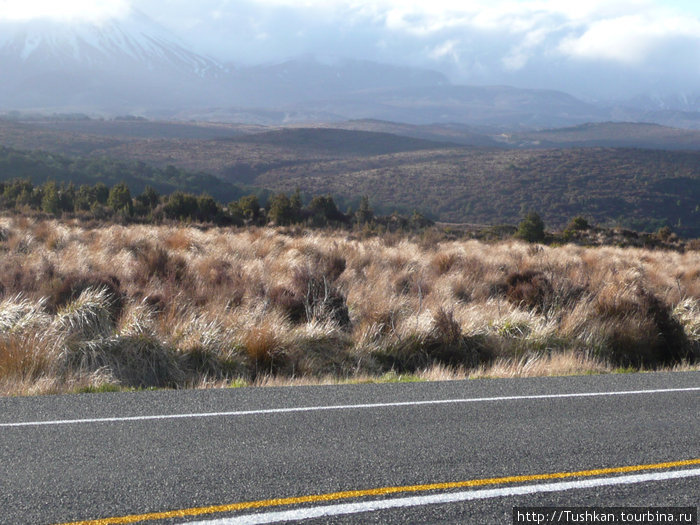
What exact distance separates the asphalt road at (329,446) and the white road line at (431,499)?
52mm

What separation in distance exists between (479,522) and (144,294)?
750 cm

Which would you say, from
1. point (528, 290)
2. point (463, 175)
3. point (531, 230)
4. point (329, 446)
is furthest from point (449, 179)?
point (329, 446)

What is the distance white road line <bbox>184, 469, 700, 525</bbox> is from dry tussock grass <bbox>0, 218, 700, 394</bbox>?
3.90 m

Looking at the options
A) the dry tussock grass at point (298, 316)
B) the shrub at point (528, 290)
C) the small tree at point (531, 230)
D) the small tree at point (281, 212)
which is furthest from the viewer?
the small tree at point (531, 230)

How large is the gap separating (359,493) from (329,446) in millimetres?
923

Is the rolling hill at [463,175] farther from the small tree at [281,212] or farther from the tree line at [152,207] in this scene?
the small tree at [281,212]

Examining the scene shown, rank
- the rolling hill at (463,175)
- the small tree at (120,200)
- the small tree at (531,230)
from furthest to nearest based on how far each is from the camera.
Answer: the rolling hill at (463,175)
the small tree at (531,230)
the small tree at (120,200)

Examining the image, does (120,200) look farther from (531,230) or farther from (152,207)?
(531,230)

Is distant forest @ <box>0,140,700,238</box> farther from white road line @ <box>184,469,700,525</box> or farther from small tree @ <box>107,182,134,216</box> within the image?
white road line @ <box>184,469,700,525</box>

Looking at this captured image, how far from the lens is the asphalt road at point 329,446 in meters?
4.32

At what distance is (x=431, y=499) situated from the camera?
438cm

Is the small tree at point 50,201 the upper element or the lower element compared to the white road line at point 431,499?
lower

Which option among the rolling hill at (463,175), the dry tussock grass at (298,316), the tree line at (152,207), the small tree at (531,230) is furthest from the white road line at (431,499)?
the rolling hill at (463,175)

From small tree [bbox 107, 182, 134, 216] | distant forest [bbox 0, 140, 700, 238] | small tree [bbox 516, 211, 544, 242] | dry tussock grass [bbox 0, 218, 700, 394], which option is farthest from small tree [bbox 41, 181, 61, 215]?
distant forest [bbox 0, 140, 700, 238]
